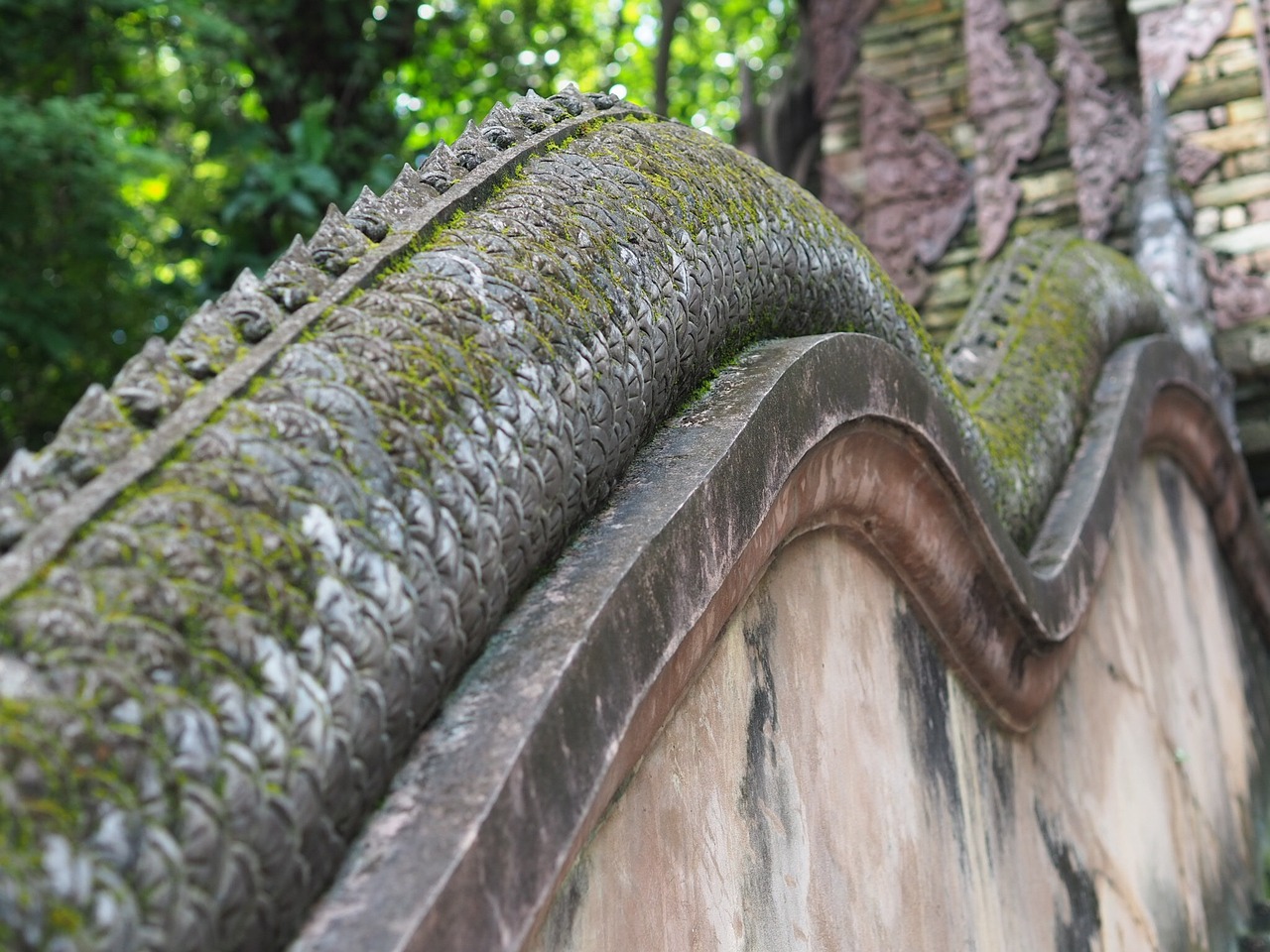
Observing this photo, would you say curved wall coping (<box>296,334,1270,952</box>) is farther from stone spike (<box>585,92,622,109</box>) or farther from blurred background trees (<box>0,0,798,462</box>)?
blurred background trees (<box>0,0,798,462</box>)

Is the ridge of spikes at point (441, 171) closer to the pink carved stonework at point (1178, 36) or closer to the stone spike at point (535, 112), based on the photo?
the stone spike at point (535, 112)

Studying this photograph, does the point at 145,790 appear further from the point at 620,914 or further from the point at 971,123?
the point at 971,123

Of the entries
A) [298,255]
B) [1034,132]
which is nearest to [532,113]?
[298,255]

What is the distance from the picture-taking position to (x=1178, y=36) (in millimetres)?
5695

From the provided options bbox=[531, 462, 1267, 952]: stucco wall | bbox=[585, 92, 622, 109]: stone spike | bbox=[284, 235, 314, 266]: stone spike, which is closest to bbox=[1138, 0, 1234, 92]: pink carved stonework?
bbox=[531, 462, 1267, 952]: stucco wall

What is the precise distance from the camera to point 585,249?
1.39 meters

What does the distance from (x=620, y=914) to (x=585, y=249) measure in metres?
0.64

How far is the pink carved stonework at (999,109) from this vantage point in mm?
6418

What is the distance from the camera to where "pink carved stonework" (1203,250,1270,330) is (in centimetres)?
541

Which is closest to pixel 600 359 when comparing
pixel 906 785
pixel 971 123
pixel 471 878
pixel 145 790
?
pixel 471 878

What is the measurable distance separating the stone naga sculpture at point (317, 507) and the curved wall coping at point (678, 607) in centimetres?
3

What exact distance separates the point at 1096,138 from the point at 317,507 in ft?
19.1

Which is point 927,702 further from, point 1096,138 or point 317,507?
point 1096,138

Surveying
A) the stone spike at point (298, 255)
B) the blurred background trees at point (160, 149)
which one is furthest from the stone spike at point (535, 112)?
the blurred background trees at point (160, 149)
